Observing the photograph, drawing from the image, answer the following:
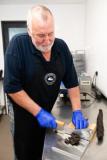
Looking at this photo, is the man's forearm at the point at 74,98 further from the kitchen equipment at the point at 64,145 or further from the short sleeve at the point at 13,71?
the short sleeve at the point at 13,71

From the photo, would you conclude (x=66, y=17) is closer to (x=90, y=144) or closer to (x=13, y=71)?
(x=13, y=71)

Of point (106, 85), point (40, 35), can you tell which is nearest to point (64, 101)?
point (106, 85)

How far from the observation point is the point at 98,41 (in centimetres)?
209

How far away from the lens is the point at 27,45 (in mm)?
1253

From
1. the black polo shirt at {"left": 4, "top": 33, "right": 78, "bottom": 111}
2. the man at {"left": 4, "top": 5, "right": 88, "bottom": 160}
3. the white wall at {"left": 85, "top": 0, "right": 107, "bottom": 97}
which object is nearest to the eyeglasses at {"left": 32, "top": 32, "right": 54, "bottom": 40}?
the man at {"left": 4, "top": 5, "right": 88, "bottom": 160}

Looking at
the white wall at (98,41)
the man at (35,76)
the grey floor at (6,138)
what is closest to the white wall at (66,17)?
the white wall at (98,41)

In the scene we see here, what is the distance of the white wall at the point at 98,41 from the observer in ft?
6.25

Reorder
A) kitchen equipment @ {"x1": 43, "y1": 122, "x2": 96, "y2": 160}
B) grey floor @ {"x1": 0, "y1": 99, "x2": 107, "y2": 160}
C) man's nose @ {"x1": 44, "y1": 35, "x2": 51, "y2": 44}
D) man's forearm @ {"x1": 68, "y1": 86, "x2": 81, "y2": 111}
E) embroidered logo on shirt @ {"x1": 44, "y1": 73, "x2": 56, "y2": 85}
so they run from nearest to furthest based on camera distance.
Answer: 1. kitchen equipment @ {"x1": 43, "y1": 122, "x2": 96, "y2": 160}
2. man's nose @ {"x1": 44, "y1": 35, "x2": 51, "y2": 44}
3. embroidered logo on shirt @ {"x1": 44, "y1": 73, "x2": 56, "y2": 85}
4. man's forearm @ {"x1": 68, "y1": 86, "x2": 81, "y2": 111}
5. grey floor @ {"x1": 0, "y1": 99, "x2": 107, "y2": 160}

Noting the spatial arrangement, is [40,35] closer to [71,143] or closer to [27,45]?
[27,45]

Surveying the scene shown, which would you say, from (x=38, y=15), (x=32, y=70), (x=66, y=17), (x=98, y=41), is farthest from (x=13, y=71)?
(x=66, y=17)

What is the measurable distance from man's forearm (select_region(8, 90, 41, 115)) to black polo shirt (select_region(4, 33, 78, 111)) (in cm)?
3

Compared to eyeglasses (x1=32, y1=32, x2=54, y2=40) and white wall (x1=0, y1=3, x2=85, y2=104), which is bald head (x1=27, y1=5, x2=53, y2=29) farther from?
white wall (x1=0, y1=3, x2=85, y2=104)

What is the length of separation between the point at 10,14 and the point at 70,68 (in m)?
1.91

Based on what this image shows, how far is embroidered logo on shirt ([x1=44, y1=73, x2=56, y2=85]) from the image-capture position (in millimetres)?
1240
